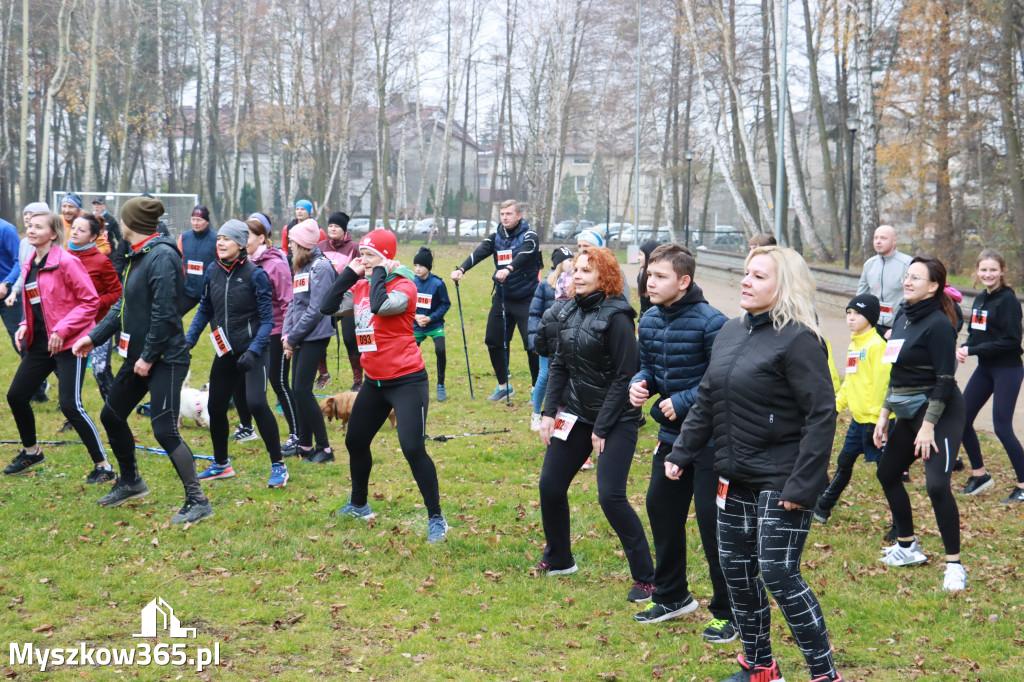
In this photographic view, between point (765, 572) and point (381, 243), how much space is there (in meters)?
3.56

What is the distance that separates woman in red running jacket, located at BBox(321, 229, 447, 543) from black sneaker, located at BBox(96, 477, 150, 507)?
193 cm

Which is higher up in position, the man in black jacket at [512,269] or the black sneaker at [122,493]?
the man in black jacket at [512,269]

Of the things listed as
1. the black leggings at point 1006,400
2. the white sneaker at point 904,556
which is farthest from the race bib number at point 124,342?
the black leggings at point 1006,400

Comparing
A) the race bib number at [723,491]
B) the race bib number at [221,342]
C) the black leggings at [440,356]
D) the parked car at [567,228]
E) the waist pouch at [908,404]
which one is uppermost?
the parked car at [567,228]

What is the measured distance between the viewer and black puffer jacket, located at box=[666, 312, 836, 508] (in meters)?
3.61

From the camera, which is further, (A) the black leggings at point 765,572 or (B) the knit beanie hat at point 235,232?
(B) the knit beanie hat at point 235,232

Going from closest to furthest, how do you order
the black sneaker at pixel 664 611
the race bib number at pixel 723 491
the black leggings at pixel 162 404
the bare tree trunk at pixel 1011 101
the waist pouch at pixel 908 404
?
1. the race bib number at pixel 723 491
2. the black sneaker at pixel 664 611
3. the waist pouch at pixel 908 404
4. the black leggings at pixel 162 404
5. the bare tree trunk at pixel 1011 101

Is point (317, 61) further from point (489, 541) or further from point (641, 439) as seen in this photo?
point (489, 541)

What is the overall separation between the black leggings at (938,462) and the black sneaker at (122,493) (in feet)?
17.8

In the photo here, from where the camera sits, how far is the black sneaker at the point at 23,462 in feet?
25.0

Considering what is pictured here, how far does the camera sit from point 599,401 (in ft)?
16.9

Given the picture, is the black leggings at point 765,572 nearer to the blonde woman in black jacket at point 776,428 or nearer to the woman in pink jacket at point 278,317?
the blonde woman in black jacket at point 776,428

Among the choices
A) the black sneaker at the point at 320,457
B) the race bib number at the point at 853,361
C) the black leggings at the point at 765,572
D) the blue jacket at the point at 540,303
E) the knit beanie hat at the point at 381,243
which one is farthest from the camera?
the blue jacket at the point at 540,303

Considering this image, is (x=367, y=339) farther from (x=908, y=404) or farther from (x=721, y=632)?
(x=908, y=404)
